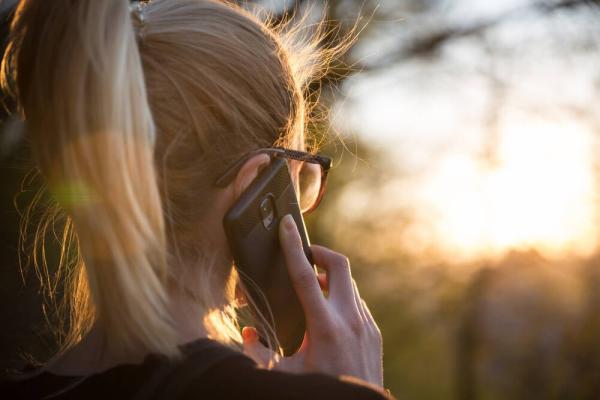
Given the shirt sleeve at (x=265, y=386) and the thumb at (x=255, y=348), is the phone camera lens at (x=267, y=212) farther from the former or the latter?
the shirt sleeve at (x=265, y=386)

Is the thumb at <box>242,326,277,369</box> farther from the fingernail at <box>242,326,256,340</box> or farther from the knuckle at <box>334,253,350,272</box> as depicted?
the knuckle at <box>334,253,350,272</box>

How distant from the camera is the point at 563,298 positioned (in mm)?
8273

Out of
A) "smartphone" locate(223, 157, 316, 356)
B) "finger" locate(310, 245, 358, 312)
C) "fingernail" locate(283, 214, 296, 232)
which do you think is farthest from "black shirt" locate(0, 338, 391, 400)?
"finger" locate(310, 245, 358, 312)

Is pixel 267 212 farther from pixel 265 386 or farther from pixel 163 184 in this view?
pixel 265 386

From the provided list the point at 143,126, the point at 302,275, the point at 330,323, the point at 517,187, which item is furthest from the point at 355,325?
the point at 517,187

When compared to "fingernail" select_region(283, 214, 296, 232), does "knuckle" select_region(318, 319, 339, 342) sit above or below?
below

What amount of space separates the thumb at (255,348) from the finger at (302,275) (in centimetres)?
18

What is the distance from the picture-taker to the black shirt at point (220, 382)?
98 cm

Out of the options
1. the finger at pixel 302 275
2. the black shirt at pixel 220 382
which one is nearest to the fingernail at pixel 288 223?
the finger at pixel 302 275

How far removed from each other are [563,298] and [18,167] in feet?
25.1

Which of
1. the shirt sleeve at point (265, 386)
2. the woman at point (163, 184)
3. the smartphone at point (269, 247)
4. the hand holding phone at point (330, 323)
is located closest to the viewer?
the shirt sleeve at point (265, 386)

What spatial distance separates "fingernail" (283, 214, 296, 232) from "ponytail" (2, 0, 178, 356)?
32 cm

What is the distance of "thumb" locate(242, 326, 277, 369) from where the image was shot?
1573mm

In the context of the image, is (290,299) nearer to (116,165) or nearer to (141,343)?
(141,343)
